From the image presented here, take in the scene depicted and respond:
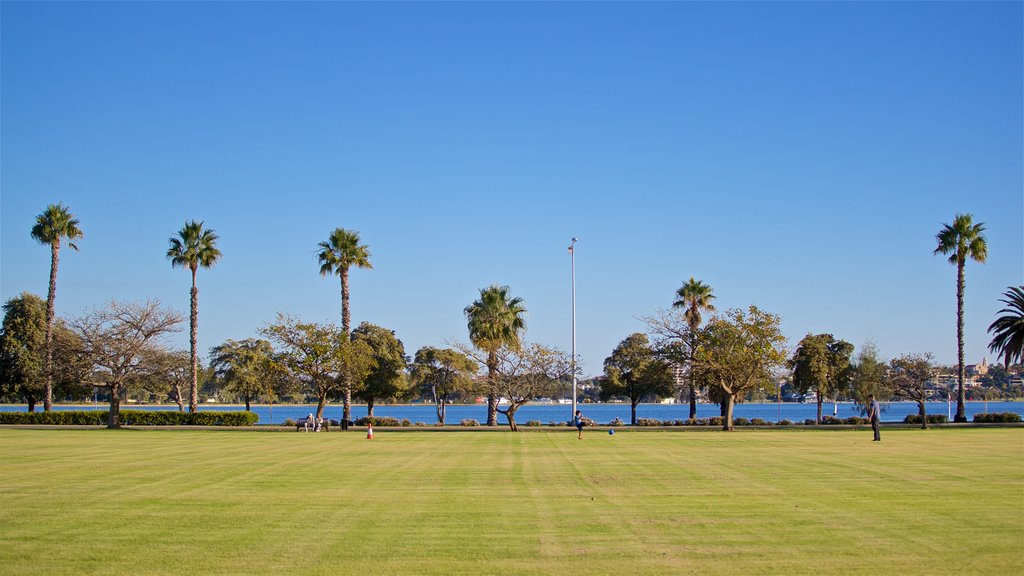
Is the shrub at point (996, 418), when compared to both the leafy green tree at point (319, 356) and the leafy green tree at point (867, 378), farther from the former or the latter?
the leafy green tree at point (319, 356)

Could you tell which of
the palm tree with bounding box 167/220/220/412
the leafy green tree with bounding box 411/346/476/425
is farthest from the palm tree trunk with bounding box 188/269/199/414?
the leafy green tree with bounding box 411/346/476/425

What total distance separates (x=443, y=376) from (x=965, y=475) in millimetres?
71219

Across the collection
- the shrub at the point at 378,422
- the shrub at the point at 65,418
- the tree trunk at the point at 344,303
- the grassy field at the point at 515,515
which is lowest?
the shrub at the point at 378,422

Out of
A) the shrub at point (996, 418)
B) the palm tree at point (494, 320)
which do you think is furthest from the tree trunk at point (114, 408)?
the shrub at point (996, 418)

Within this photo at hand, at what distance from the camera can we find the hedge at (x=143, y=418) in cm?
6184

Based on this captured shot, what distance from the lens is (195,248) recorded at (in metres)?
65.4

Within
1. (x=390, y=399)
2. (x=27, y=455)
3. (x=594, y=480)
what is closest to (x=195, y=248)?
(x=390, y=399)

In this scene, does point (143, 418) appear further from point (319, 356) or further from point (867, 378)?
point (867, 378)

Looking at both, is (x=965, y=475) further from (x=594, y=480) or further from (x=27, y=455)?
(x=27, y=455)

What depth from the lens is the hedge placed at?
203 ft

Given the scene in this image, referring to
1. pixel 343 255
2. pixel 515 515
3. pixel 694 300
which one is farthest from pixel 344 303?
pixel 515 515

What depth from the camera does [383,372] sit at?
3147 inches

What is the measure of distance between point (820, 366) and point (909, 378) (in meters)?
14.9

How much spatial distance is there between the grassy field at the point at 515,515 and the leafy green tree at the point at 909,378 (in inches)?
1313
